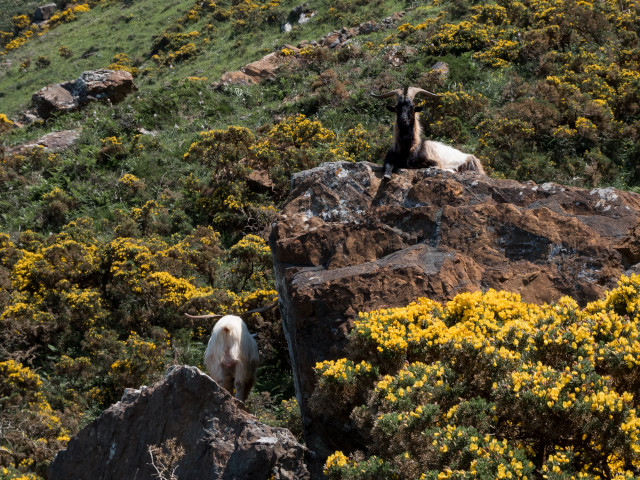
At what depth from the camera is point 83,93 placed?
715 inches

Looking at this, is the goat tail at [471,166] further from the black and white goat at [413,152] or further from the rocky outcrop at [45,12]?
the rocky outcrop at [45,12]

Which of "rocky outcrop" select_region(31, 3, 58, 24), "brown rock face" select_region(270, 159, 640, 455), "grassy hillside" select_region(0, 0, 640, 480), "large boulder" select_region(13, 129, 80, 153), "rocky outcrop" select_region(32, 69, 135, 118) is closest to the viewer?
"brown rock face" select_region(270, 159, 640, 455)

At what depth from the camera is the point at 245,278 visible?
32.7 ft

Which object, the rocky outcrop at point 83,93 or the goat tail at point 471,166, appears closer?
the goat tail at point 471,166

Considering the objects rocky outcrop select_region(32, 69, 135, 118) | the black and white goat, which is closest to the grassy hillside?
rocky outcrop select_region(32, 69, 135, 118)

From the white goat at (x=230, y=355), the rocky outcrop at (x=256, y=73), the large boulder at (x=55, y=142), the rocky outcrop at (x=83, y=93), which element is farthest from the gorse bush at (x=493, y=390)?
the rocky outcrop at (x=83, y=93)

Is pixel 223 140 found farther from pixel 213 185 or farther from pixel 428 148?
pixel 428 148

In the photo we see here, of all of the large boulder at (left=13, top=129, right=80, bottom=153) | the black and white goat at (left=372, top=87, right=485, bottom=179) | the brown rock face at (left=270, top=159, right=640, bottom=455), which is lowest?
the large boulder at (left=13, top=129, right=80, bottom=153)

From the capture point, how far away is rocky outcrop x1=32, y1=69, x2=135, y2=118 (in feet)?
59.6

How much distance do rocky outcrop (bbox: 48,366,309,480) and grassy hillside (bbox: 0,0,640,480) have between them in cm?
179

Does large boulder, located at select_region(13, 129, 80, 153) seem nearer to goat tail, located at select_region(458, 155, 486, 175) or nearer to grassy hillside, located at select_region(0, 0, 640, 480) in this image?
grassy hillside, located at select_region(0, 0, 640, 480)

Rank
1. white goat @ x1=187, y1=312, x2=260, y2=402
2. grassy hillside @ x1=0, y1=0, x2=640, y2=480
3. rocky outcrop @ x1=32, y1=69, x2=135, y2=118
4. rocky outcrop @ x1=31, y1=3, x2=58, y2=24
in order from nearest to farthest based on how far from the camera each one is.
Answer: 1. white goat @ x1=187, y1=312, x2=260, y2=402
2. grassy hillside @ x1=0, y1=0, x2=640, y2=480
3. rocky outcrop @ x1=32, y1=69, x2=135, y2=118
4. rocky outcrop @ x1=31, y1=3, x2=58, y2=24

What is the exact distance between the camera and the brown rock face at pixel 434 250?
4.84m

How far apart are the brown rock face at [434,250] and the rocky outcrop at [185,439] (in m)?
0.62
